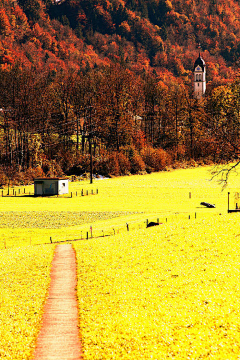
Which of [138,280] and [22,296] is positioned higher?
[138,280]

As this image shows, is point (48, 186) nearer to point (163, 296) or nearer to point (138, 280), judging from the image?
point (138, 280)

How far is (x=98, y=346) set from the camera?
711 inches

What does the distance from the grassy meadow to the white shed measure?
779 inches

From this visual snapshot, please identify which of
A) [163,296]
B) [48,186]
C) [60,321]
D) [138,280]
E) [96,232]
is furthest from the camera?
[48,186]

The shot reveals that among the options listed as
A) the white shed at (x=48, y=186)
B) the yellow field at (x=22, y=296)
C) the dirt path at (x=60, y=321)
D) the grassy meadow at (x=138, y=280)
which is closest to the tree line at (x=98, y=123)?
the white shed at (x=48, y=186)

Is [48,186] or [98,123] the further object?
[98,123]

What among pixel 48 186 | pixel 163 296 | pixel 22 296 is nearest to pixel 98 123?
pixel 48 186

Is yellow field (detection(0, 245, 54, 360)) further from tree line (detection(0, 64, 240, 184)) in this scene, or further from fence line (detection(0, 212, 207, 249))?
tree line (detection(0, 64, 240, 184))

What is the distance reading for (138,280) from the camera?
27375 mm

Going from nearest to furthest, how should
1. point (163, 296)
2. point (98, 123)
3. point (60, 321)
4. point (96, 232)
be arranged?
point (60, 321), point (163, 296), point (96, 232), point (98, 123)

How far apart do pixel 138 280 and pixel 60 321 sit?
751 centimetres

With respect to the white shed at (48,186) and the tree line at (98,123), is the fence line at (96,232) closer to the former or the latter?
the white shed at (48,186)

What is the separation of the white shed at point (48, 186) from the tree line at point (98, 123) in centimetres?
1514

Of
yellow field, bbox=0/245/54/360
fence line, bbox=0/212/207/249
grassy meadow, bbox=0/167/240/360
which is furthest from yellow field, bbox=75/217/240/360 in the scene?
fence line, bbox=0/212/207/249
